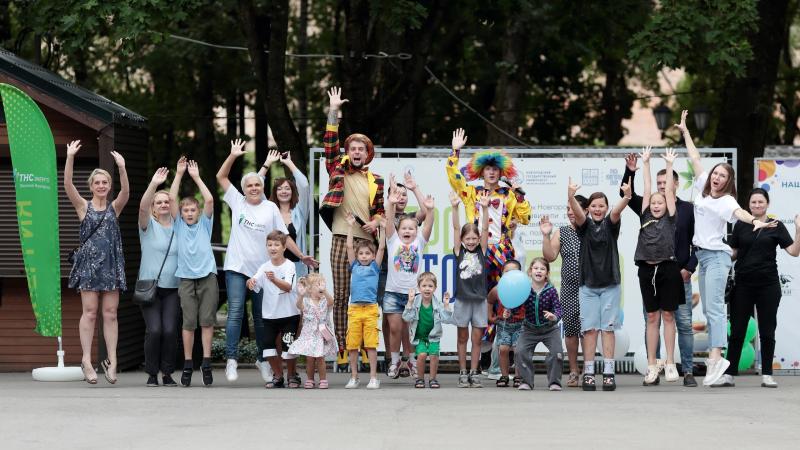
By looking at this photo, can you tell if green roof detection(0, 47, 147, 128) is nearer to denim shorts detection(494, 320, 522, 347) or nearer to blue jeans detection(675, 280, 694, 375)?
denim shorts detection(494, 320, 522, 347)

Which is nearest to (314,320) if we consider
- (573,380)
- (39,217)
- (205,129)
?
(573,380)

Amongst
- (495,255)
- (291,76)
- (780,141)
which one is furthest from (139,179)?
(780,141)

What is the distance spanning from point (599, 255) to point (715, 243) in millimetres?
1016

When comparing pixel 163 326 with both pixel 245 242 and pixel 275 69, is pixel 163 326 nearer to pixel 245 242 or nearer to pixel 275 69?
pixel 245 242

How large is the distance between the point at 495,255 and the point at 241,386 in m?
2.57

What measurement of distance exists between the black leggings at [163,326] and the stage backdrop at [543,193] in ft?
7.03

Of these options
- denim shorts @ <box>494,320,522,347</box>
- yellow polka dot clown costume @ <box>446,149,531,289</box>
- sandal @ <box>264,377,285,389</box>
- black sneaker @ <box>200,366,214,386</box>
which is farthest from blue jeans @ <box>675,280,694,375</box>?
black sneaker @ <box>200,366,214,386</box>

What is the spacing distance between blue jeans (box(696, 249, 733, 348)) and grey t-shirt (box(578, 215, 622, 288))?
791 mm

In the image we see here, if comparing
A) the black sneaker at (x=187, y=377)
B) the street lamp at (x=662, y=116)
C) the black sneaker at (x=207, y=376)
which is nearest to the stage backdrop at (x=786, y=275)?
the black sneaker at (x=207, y=376)

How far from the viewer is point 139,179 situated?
50.4 ft

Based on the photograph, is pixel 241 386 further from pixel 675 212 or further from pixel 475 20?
pixel 475 20

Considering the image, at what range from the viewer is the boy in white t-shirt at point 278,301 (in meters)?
12.4

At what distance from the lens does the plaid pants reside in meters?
13.0

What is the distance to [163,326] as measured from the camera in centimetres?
1272
